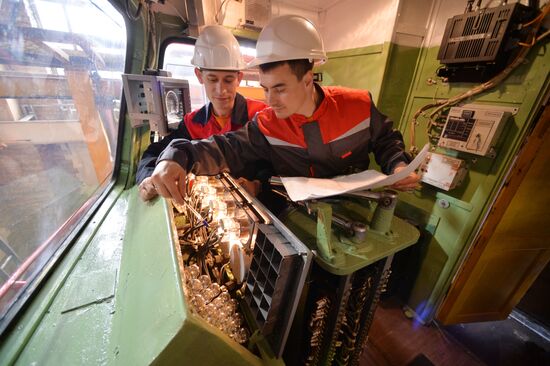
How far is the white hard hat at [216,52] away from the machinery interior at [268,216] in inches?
11.9

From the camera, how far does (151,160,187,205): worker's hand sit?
2.99 ft

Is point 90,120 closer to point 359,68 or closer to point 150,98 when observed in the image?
point 150,98

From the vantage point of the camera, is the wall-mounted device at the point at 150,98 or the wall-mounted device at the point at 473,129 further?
the wall-mounted device at the point at 150,98

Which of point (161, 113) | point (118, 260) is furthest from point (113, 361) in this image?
point (161, 113)

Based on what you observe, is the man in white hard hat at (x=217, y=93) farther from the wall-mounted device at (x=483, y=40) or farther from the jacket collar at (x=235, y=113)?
the wall-mounted device at (x=483, y=40)

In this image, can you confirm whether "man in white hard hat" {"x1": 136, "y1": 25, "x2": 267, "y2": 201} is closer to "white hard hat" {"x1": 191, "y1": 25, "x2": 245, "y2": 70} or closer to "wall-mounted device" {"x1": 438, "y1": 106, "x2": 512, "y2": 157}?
"white hard hat" {"x1": 191, "y1": 25, "x2": 245, "y2": 70}

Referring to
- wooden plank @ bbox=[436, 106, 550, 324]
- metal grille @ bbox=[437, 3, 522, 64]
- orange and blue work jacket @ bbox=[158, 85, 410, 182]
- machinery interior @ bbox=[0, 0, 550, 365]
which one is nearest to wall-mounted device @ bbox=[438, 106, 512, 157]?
machinery interior @ bbox=[0, 0, 550, 365]

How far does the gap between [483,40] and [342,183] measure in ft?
5.18

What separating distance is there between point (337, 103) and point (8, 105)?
5.03 ft

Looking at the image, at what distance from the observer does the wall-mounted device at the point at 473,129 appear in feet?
4.69

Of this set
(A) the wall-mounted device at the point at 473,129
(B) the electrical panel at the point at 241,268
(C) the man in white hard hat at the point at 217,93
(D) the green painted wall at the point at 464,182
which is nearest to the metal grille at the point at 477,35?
(D) the green painted wall at the point at 464,182

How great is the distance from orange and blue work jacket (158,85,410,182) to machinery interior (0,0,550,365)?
0.59 feet

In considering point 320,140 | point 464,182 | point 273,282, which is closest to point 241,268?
point 273,282

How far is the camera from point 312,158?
4.23 feet
